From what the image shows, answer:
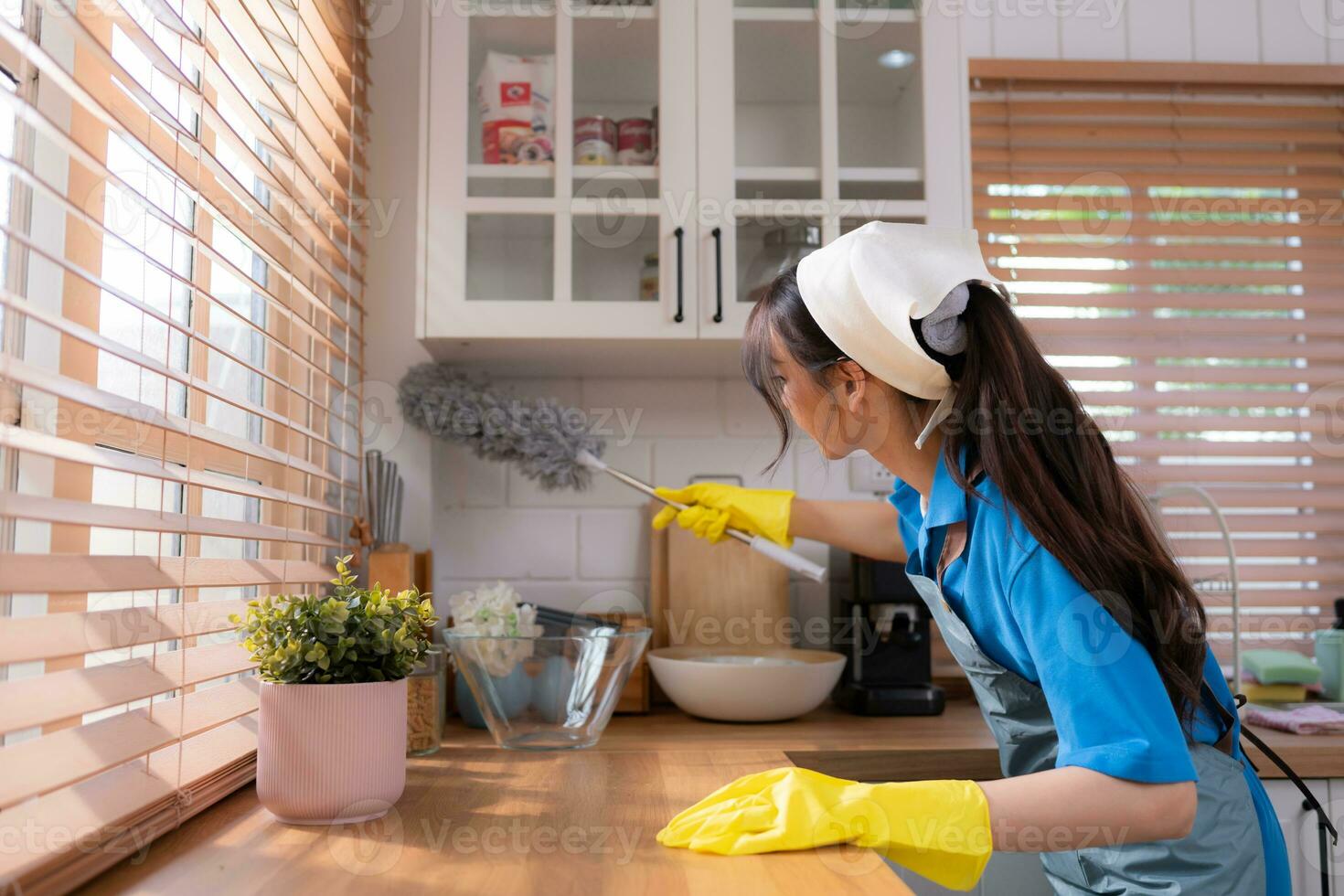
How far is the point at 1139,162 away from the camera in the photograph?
2127 millimetres

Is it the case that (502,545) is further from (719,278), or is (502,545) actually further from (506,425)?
(719,278)

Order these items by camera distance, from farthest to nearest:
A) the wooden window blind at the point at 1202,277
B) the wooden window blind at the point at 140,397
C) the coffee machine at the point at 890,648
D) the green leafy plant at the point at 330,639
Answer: the wooden window blind at the point at 1202,277
the coffee machine at the point at 890,648
the green leafy plant at the point at 330,639
the wooden window blind at the point at 140,397

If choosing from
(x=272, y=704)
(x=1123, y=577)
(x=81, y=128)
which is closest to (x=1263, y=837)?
(x=1123, y=577)

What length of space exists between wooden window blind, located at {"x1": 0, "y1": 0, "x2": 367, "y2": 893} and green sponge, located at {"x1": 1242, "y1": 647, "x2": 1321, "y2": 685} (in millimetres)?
1502

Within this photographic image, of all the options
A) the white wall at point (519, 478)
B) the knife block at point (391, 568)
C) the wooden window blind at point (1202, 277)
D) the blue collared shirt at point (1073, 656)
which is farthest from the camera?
the wooden window blind at point (1202, 277)

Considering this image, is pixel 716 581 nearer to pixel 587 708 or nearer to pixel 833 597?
pixel 833 597

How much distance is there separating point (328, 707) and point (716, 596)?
37.6 inches

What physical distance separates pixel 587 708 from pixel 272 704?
0.53 metres

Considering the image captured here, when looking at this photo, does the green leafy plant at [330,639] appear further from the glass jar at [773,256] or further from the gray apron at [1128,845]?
the glass jar at [773,256]

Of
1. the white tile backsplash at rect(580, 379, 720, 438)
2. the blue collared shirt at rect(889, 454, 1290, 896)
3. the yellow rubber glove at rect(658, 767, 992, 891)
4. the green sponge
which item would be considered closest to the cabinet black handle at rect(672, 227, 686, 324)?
the white tile backsplash at rect(580, 379, 720, 438)

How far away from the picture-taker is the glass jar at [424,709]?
1.36m

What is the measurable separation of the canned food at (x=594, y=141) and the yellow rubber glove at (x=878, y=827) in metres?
1.05

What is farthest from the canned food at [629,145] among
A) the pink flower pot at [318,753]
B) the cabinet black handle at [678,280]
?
the pink flower pot at [318,753]

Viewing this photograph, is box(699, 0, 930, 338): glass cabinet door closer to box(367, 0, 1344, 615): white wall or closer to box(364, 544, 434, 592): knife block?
box(367, 0, 1344, 615): white wall
